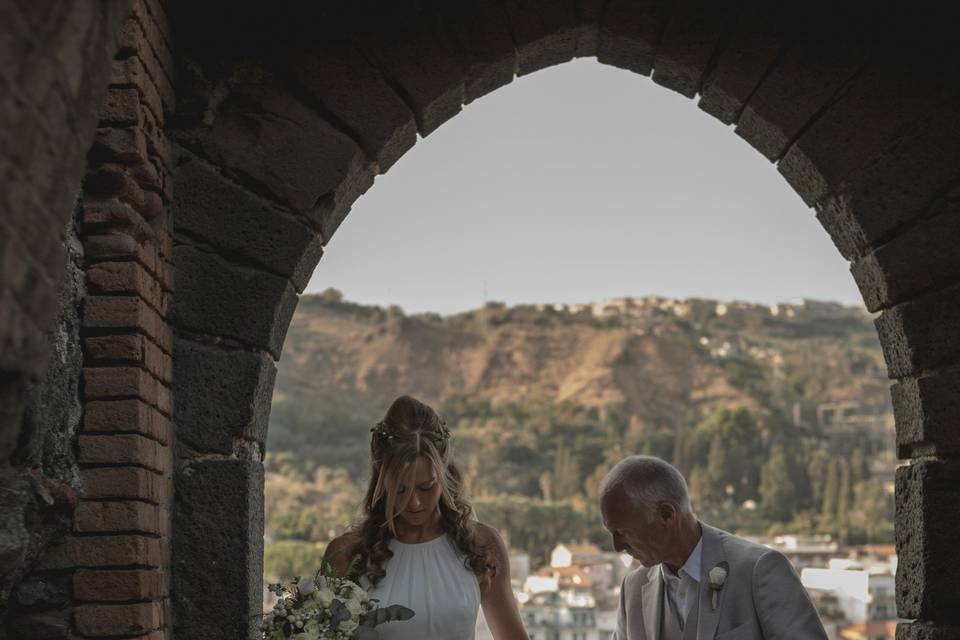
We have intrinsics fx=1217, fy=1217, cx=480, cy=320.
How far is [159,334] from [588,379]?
67.9m

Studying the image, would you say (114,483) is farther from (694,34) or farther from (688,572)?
(694,34)

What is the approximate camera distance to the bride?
3754 millimetres

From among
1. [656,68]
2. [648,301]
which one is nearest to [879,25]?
[656,68]

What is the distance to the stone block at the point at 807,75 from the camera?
139 inches

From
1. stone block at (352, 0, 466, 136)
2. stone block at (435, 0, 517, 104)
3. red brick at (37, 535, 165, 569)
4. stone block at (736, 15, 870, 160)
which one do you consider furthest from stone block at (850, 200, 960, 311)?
red brick at (37, 535, 165, 569)

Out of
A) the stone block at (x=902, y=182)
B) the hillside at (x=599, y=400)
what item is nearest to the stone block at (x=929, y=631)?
the stone block at (x=902, y=182)

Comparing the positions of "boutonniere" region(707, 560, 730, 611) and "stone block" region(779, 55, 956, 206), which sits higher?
"stone block" region(779, 55, 956, 206)

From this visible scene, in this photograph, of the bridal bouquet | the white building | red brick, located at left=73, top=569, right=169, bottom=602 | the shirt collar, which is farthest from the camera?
the white building

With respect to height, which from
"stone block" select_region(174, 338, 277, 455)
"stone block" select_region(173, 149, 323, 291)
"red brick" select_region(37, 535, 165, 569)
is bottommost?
"red brick" select_region(37, 535, 165, 569)

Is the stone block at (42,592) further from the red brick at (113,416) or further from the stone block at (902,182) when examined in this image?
the stone block at (902,182)

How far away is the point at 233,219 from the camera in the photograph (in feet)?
11.4

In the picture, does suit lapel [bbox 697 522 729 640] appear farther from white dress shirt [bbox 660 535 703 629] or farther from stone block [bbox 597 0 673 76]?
stone block [bbox 597 0 673 76]

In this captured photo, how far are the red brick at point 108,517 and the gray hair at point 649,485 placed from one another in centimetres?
145

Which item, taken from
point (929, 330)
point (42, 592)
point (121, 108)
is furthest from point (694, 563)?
point (121, 108)
